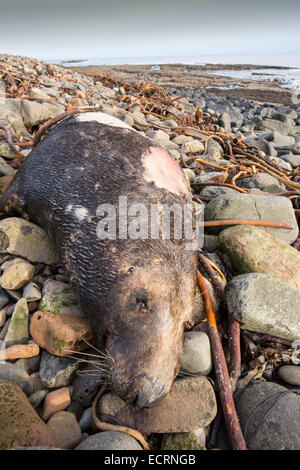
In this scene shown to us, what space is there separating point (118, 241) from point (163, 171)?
794 millimetres


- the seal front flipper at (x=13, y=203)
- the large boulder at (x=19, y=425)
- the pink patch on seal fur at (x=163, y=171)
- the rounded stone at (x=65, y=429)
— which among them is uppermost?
the pink patch on seal fur at (x=163, y=171)

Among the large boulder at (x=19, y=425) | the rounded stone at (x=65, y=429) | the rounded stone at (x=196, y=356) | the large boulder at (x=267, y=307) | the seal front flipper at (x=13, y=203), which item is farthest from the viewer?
the seal front flipper at (x=13, y=203)

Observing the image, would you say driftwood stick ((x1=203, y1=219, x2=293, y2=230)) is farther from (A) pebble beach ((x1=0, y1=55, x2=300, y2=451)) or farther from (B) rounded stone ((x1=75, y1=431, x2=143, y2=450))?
(B) rounded stone ((x1=75, y1=431, x2=143, y2=450))

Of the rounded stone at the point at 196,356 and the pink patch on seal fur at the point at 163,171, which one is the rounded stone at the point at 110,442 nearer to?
the rounded stone at the point at 196,356

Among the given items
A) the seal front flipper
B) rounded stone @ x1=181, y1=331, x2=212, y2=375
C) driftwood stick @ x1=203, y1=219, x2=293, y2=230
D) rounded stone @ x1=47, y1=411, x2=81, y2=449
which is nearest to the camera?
rounded stone @ x1=47, y1=411, x2=81, y2=449

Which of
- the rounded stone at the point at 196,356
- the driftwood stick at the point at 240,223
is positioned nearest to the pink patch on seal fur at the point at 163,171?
the driftwood stick at the point at 240,223

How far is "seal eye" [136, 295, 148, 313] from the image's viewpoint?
1746mm

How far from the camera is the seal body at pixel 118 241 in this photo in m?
1.71

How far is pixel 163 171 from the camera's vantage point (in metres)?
2.46

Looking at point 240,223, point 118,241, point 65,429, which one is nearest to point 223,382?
point 65,429

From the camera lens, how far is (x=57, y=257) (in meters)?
2.45

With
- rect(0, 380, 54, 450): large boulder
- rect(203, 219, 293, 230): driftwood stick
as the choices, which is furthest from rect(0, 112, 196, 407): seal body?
rect(203, 219, 293, 230): driftwood stick

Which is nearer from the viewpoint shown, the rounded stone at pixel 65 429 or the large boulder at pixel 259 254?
the rounded stone at pixel 65 429

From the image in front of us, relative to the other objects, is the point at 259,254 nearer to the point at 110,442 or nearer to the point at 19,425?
the point at 110,442
